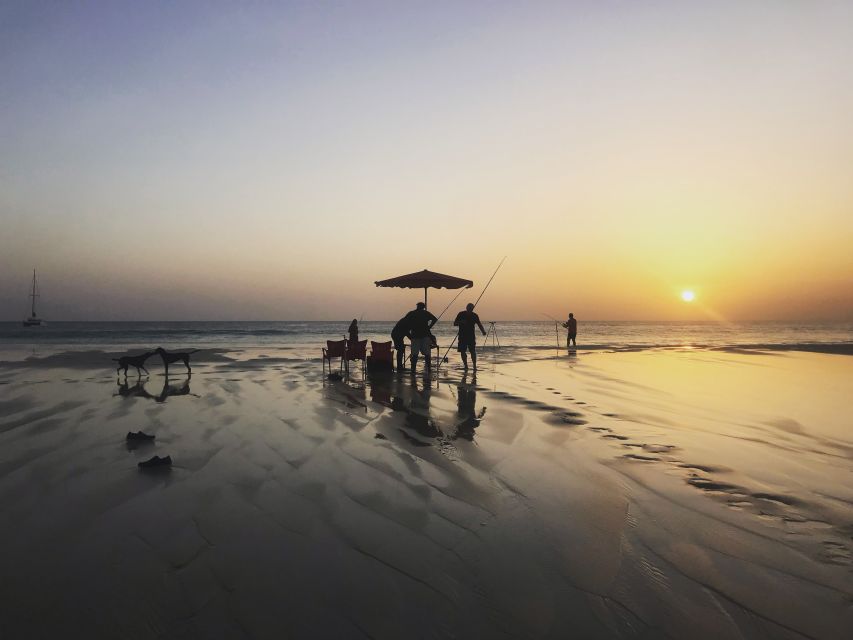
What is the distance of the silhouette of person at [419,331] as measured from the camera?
45.7 ft

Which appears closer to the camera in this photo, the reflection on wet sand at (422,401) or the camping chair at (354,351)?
the reflection on wet sand at (422,401)

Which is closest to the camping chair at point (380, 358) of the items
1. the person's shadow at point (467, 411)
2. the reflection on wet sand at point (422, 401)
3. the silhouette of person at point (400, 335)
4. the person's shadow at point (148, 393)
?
the reflection on wet sand at point (422, 401)

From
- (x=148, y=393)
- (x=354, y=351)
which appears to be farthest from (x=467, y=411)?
(x=148, y=393)

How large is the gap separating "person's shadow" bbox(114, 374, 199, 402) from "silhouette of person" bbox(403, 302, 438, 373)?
18.8ft

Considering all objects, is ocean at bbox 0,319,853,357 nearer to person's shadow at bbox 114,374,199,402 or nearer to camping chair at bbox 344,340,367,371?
camping chair at bbox 344,340,367,371

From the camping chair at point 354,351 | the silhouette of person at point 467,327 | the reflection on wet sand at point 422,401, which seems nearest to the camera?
the reflection on wet sand at point 422,401

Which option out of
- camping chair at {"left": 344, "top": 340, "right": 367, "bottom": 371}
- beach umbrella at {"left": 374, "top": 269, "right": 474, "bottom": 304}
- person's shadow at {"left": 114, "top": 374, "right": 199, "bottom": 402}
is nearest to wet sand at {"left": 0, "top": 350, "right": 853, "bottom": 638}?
person's shadow at {"left": 114, "top": 374, "right": 199, "bottom": 402}

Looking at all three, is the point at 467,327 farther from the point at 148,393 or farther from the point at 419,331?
the point at 148,393

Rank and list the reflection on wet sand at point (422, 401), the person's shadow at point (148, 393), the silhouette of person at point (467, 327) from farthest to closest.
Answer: the silhouette of person at point (467, 327) < the person's shadow at point (148, 393) < the reflection on wet sand at point (422, 401)

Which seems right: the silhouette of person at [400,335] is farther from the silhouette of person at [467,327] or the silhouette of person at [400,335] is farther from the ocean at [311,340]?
the ocean at [311,340]

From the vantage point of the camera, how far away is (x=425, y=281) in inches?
604

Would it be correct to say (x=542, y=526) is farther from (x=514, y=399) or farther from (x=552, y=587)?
(x=514, y=399)

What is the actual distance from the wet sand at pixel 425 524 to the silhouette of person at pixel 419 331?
5.69m

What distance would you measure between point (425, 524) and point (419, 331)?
10229 millimetres
